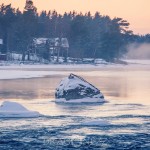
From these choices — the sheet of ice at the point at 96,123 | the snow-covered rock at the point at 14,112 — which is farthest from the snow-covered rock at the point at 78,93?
the sheet of ice at the point at 96,123

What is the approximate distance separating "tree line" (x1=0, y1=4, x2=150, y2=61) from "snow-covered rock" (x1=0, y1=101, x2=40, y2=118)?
87.1 metres

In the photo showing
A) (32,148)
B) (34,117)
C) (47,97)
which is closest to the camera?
(32,148)

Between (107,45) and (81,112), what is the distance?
356 ft

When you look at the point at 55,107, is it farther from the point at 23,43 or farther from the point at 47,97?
the point at 23,43

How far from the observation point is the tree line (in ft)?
374

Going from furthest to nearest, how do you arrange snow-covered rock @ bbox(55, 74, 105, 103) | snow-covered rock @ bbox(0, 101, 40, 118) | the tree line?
1. the tree line
2. snow-covered rock @ bbox(55, 74, 105, 103)
3. snow-covered rock @ bbox(0, 101, 40, 118)

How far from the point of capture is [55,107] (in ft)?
87.7

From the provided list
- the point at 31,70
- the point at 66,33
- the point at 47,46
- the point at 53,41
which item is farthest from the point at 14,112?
the point at 66,33

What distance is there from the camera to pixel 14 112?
23062mm

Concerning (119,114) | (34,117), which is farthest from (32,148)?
(119,114)

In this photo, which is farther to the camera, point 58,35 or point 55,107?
point 58,35

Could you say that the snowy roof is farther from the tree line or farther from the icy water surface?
the icy water surface

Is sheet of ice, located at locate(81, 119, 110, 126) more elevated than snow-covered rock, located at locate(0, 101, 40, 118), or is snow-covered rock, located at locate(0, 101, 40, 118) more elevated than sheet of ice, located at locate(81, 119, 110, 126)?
sheet of ice, located at locate(81, 119, 110, 126)

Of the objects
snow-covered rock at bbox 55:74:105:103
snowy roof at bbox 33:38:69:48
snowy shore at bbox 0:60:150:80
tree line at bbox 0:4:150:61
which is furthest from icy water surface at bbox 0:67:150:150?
snowy roof at bbox 33:38:69:48
